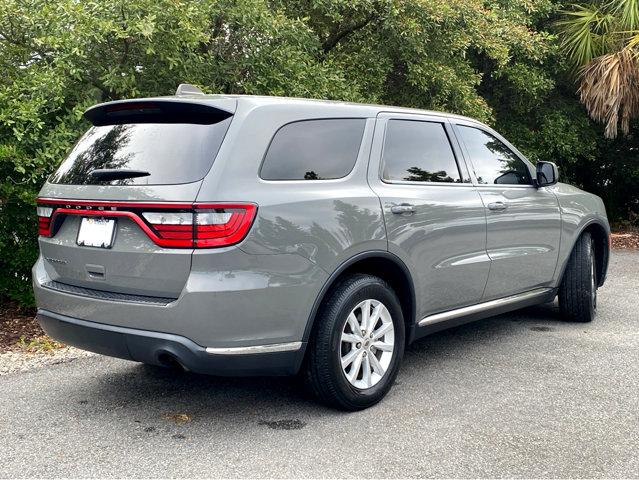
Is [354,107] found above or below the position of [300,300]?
above

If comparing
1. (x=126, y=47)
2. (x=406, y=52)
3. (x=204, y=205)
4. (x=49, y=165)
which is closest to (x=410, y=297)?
(x=204, y=205)

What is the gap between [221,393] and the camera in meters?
4.24

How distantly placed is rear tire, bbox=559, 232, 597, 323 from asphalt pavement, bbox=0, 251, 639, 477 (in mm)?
681

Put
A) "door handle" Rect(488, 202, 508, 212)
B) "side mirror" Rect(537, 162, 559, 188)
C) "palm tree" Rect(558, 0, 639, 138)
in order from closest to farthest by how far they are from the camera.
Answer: "door handle" Rect(488, 202, 508, 212)
"side mirror" Rect(537, 162, 559, 188)
"palm tree" Rect(558, 0, 639, 138)

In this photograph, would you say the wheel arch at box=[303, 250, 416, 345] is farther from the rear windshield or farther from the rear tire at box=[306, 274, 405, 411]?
the rear windshield

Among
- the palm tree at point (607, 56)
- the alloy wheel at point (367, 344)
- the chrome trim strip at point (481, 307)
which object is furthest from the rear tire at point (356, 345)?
the palm tree at point (607, 56)

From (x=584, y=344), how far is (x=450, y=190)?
1816mm

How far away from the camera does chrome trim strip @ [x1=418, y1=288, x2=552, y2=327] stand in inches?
174

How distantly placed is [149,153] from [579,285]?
3925mm

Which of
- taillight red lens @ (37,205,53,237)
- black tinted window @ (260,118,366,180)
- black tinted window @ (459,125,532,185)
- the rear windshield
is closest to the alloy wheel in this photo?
black tinted window @ (260,118,366,180)

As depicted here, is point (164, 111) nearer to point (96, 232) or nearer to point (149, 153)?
point (149, 153)

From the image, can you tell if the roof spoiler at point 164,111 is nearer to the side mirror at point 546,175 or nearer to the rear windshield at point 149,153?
the rear windshield at point 149,153

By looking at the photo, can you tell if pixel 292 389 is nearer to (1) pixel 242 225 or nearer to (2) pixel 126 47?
(1) pixel 242 225

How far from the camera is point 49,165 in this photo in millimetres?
5777
